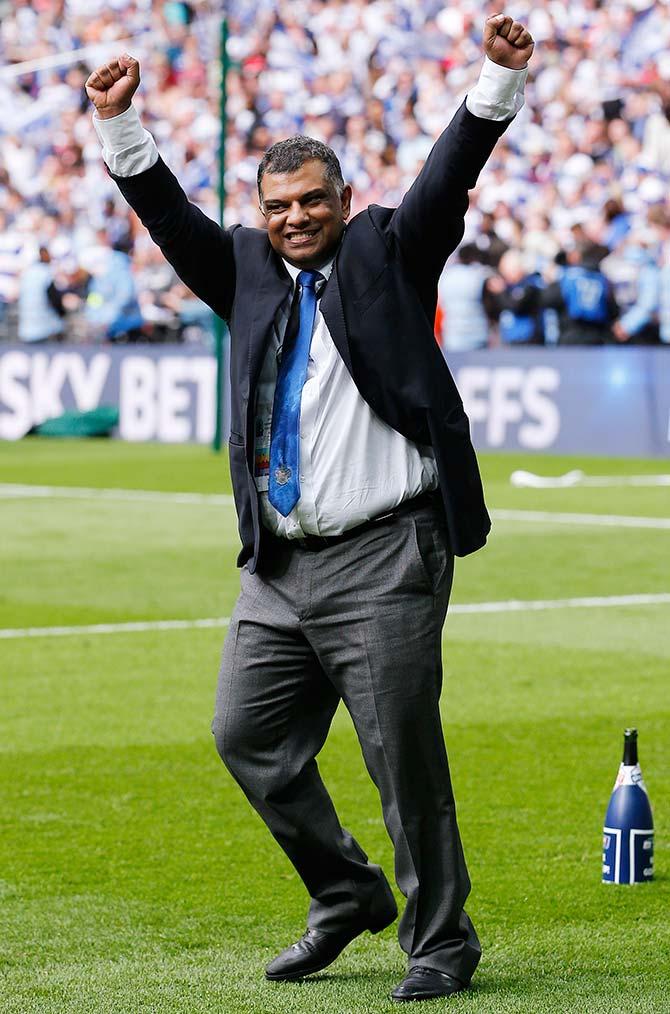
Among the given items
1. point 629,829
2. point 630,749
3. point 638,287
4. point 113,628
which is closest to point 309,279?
point 630,749

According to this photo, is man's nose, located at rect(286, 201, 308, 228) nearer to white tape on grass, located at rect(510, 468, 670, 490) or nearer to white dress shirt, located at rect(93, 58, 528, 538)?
white dress shirt, located at rect(93, 58, 528, 538)

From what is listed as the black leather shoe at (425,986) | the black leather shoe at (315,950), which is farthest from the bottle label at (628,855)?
the black leather shoe at (425,986)

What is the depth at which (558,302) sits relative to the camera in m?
22.6

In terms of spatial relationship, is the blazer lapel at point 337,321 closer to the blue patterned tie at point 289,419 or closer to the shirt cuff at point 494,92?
the blue patterned tie at point 289,419

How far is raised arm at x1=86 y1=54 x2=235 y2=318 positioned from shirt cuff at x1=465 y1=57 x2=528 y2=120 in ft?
2.30

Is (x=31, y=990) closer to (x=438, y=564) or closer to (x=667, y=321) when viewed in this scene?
(x=438, y=564)

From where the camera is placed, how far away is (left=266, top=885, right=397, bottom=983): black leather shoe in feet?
14.9

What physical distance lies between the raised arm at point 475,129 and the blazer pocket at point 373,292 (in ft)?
0.48

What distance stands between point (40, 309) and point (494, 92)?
912 inches

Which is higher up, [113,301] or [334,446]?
[334,446]

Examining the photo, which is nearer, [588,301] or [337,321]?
[337,321]

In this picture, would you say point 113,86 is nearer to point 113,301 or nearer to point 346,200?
point 346,200

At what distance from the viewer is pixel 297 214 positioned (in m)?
4.29

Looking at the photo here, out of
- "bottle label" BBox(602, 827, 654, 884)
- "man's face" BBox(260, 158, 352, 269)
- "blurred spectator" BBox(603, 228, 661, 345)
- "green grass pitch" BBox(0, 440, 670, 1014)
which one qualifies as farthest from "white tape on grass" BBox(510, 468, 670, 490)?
"man's face" BBox(260, 158, 352, 269)
